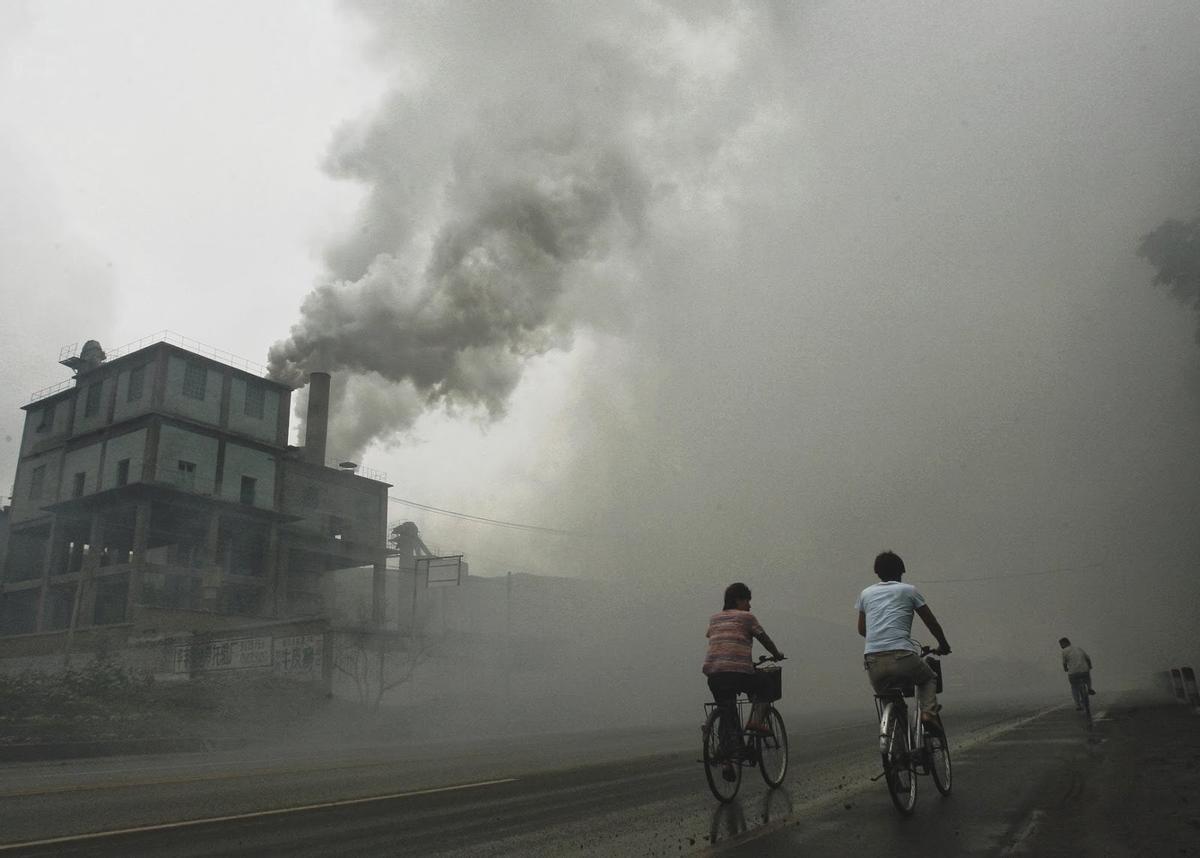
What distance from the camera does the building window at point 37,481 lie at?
5112 cm

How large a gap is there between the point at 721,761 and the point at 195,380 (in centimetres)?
4874

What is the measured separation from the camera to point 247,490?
49.6 metres

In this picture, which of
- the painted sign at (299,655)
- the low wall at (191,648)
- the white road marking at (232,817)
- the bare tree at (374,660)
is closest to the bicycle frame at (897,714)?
the white road marking at (232,817)

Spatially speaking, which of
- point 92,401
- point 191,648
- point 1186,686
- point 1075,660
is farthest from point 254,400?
point 1186,686

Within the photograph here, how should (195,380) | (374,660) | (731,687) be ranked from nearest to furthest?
(731,687)
(374,660)
(195,380)

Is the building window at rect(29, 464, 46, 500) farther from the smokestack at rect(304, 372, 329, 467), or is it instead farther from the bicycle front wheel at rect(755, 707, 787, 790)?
the bicycle front wheel at rect(755, 707, 787, 790)

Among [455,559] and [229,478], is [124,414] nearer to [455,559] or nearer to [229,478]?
[229,478]

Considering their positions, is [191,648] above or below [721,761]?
above

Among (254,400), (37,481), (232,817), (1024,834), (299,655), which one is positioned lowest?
(1024,834)

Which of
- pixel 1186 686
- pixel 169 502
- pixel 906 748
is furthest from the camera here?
pixel 169 502

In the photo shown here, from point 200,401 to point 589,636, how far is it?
88.9 ft

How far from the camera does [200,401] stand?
159 feet

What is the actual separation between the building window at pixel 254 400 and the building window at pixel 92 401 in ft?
27.5

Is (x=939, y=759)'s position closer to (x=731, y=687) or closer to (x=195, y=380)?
(x=731, y=687)
